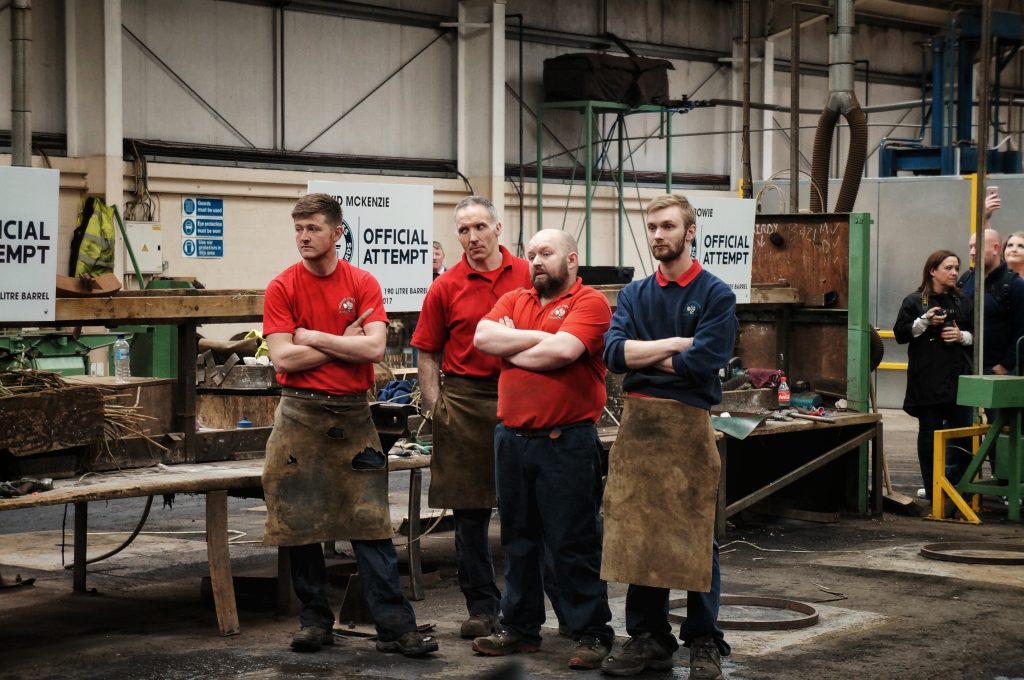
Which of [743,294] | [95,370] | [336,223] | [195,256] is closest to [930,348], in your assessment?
[743,294]

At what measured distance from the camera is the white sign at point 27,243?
5.57 meters

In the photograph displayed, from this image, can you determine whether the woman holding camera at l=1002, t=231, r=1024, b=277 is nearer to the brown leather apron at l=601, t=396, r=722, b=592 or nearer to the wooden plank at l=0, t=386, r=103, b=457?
the brown leather apron at l=601, t=396, r=722, b=592

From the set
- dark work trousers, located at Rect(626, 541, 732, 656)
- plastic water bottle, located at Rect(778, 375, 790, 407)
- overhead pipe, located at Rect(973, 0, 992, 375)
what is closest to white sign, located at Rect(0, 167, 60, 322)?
dark work trousers, located at Rect(626, 541, 732, 656)

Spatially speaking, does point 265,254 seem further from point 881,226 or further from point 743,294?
point 743,294

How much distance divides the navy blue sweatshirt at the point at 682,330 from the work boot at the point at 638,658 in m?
0.94

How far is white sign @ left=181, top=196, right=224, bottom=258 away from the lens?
50.9ft

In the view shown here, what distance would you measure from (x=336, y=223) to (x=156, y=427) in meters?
1.50

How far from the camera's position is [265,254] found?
640 inches

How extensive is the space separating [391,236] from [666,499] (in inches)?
88.5

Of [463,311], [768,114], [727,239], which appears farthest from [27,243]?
[768,114]

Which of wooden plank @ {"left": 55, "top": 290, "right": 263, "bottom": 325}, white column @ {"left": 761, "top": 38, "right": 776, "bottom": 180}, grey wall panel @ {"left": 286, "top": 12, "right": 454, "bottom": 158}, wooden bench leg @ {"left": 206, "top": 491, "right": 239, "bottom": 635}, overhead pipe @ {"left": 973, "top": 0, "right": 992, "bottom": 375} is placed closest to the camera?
wooden plank @ {"left": 55, "top": 290, "right": 263, "bottom": 325}

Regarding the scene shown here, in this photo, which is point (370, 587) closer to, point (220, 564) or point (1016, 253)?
point (220, 564)

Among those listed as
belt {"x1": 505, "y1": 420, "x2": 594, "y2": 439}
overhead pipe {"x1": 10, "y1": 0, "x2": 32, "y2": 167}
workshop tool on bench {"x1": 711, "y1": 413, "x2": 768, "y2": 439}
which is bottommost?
workshop tool on bench {"x1": 711, "y1": 413, "x2": 768, "y2": 439}

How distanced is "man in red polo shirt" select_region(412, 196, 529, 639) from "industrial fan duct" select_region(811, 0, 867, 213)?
498 cm
